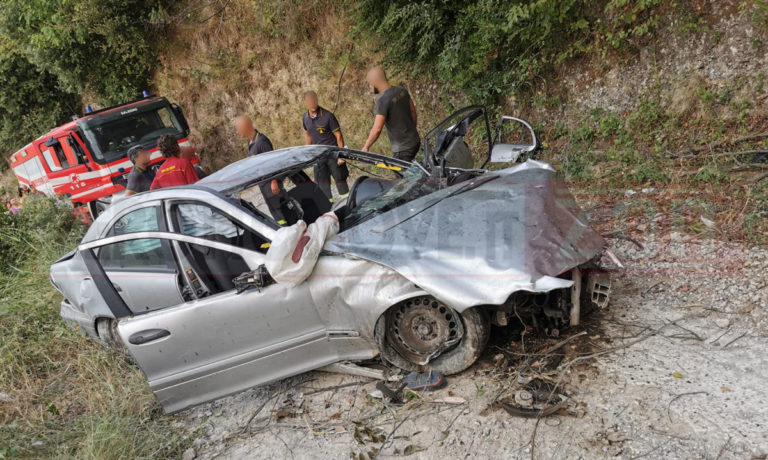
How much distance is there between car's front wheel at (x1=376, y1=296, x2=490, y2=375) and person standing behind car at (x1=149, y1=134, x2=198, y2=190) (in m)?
3.02

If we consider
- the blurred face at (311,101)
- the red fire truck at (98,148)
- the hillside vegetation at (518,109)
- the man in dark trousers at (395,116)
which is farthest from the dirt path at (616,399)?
the red fire truck at (98,148)

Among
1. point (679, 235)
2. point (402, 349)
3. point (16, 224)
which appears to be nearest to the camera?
point (402, 349)

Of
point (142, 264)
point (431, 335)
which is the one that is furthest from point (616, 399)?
point (142, 264)

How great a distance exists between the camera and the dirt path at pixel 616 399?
2.28 m

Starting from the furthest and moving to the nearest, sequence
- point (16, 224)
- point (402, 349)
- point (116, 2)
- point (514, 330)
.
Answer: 1. point (116, 2)
2. point (16, 224)
3. point (514, 330)
4. point (402, 349)

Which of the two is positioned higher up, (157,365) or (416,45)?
(416,45)

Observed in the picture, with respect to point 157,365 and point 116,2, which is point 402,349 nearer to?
point 157,365

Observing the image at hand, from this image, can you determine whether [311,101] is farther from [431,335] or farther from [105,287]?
[431,335]

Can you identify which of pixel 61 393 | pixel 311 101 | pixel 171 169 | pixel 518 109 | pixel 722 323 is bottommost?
pixel 61 393

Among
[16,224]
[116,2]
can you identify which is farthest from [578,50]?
[116,2]

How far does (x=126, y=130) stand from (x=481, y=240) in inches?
359

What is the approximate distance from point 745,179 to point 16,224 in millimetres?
9366

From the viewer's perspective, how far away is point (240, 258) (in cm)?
319

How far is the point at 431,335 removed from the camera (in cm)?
294
